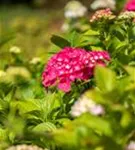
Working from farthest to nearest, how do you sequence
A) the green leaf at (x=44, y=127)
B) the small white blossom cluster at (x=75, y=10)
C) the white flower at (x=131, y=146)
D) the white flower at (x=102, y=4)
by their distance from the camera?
the small white blossom cluster at (x=75, y=10)
the white flower at (x=102, y=4)
the green leaf at (x=44, y=127)
the white flower at (x=131, y=146)

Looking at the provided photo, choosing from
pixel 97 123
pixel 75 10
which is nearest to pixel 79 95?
pixel 97 123

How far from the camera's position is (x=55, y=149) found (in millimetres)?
2133

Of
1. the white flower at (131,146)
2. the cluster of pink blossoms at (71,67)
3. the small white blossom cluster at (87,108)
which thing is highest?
the small white blossom cluster at (87,108)

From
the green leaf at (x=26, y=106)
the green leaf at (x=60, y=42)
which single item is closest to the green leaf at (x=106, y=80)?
the green leaf at (x=26, y=106)

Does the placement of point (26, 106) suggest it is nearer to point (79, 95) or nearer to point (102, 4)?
point (79, 95)

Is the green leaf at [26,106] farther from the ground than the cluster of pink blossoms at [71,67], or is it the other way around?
the cluster of pink blossoms at [71,67]

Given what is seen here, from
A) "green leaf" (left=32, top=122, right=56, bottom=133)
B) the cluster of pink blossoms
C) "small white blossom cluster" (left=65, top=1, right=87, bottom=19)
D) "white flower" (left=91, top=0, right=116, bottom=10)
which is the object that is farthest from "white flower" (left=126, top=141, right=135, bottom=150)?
"small white blossom cluster" (left=65, top=1, right=87, bottom=19)

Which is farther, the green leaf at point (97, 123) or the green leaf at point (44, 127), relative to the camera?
the green leaf at point (44, 127)

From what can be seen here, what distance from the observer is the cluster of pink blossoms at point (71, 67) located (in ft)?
7.28

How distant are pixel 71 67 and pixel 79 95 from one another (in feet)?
0.34

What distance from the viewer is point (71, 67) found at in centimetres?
222

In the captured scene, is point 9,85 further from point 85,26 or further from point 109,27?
point 85,26

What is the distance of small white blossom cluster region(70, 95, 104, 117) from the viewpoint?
5.74ft

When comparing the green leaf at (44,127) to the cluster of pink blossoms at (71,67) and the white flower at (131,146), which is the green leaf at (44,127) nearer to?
the cluster of pink blossoms at (71,67)
